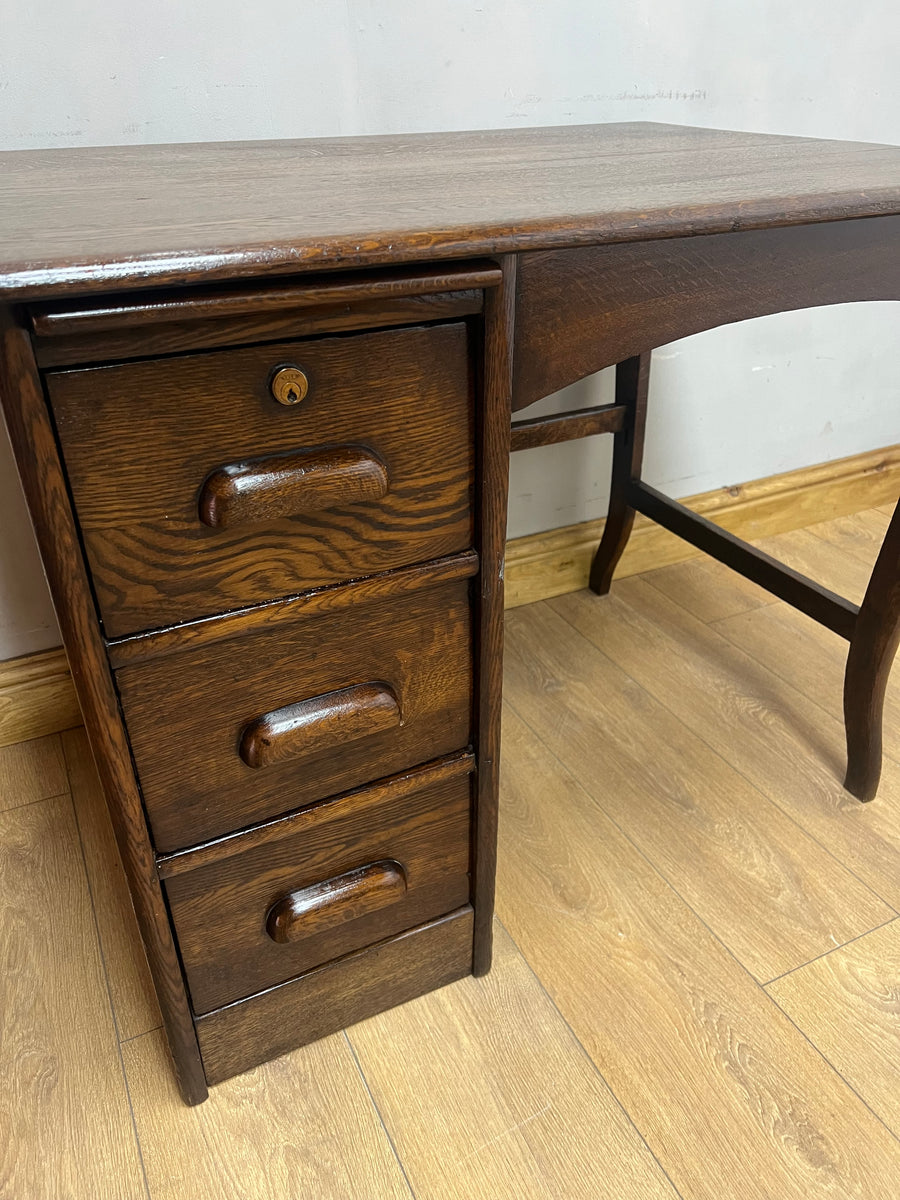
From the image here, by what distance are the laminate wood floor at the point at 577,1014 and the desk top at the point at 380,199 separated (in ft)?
2.39

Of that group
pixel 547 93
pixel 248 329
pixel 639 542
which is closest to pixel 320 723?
pixel 248 329

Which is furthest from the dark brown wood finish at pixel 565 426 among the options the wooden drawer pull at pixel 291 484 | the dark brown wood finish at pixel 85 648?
the dark brown wood finish at pixel 85 648

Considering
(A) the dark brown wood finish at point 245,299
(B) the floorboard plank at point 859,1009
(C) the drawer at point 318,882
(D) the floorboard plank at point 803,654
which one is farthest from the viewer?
(D) the floorboard plank at point 803,654

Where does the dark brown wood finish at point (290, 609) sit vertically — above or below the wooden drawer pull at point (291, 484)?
below

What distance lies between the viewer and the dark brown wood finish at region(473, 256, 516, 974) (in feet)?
2.00

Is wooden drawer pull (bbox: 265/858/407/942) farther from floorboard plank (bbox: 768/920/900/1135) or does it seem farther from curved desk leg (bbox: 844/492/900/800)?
curved desk leg (bbox: 844/492/900/800)

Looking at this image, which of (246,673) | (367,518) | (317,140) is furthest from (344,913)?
(317,140)

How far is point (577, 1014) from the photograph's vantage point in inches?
35.2

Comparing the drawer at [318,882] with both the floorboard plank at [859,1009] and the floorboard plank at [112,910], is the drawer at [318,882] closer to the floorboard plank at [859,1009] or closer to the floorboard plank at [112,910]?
the floorboard plank at [112,910]

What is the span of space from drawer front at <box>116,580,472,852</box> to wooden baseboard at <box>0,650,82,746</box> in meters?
0.65

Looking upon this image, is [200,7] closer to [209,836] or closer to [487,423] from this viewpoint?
[487,423]

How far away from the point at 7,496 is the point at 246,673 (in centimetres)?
64

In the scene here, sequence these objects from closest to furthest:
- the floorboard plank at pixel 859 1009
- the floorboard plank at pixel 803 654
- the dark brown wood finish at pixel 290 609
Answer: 1. the dark brown wood finish at pixel 290 609
2. the floorboard plank at pixel 859 1009
3. the floorboard plank at pixel 803 654

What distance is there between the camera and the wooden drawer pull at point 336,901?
761 mm
